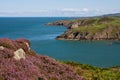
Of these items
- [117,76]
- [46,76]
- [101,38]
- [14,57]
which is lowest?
[101,38]

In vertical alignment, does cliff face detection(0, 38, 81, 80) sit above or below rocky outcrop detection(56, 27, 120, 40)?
above

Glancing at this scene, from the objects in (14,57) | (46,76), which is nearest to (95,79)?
(46,76)

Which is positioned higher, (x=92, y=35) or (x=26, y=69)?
(x=26, y=69)

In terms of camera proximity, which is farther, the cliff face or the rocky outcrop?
the rocky outcrop

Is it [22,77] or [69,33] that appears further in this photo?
[69,33]

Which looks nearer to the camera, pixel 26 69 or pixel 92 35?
pixel 26 69

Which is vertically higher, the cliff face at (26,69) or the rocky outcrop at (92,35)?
the cliff face at (26,69)

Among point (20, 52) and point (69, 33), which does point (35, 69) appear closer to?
point (20, 52)

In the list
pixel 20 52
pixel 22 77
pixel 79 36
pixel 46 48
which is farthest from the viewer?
pixel 79 36

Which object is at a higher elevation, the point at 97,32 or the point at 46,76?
the point at 46,76

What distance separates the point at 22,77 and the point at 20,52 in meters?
3.77

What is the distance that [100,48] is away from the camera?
146m

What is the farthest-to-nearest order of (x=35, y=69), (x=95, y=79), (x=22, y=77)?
(x=95, y=79) → (x=35, y=69) → (x=22, y=77)

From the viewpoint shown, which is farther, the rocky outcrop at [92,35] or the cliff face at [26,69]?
the rocky outcrop at [92,35]
